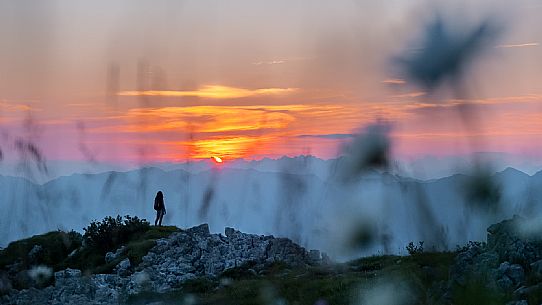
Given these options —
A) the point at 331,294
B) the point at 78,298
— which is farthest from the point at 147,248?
the point at 331,294

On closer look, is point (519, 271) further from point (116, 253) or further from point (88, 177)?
point (116, 253)

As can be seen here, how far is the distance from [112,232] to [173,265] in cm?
921

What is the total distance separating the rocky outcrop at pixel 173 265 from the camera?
30.1m

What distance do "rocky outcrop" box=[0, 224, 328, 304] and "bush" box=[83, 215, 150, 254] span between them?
324 cm

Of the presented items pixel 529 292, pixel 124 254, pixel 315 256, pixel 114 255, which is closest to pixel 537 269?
pixel 529 292

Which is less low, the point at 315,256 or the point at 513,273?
the point at 513,273

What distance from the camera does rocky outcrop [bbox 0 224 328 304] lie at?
30.1 metres

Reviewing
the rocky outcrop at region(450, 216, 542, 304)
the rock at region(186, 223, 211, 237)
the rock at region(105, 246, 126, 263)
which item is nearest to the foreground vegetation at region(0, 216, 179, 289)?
the rock at region(105, 246, 126, 263)

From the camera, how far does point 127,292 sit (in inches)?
1148

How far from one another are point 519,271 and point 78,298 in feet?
55.1

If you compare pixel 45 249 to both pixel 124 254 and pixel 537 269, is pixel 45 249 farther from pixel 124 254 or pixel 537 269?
pixel 537 269

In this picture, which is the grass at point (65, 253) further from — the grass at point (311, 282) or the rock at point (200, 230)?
the grass at point (311, 282)

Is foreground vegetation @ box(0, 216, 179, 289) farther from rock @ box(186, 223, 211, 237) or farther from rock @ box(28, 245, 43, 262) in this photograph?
Result: rock @ box(186, 223, 211, 237)

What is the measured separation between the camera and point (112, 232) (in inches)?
1684
